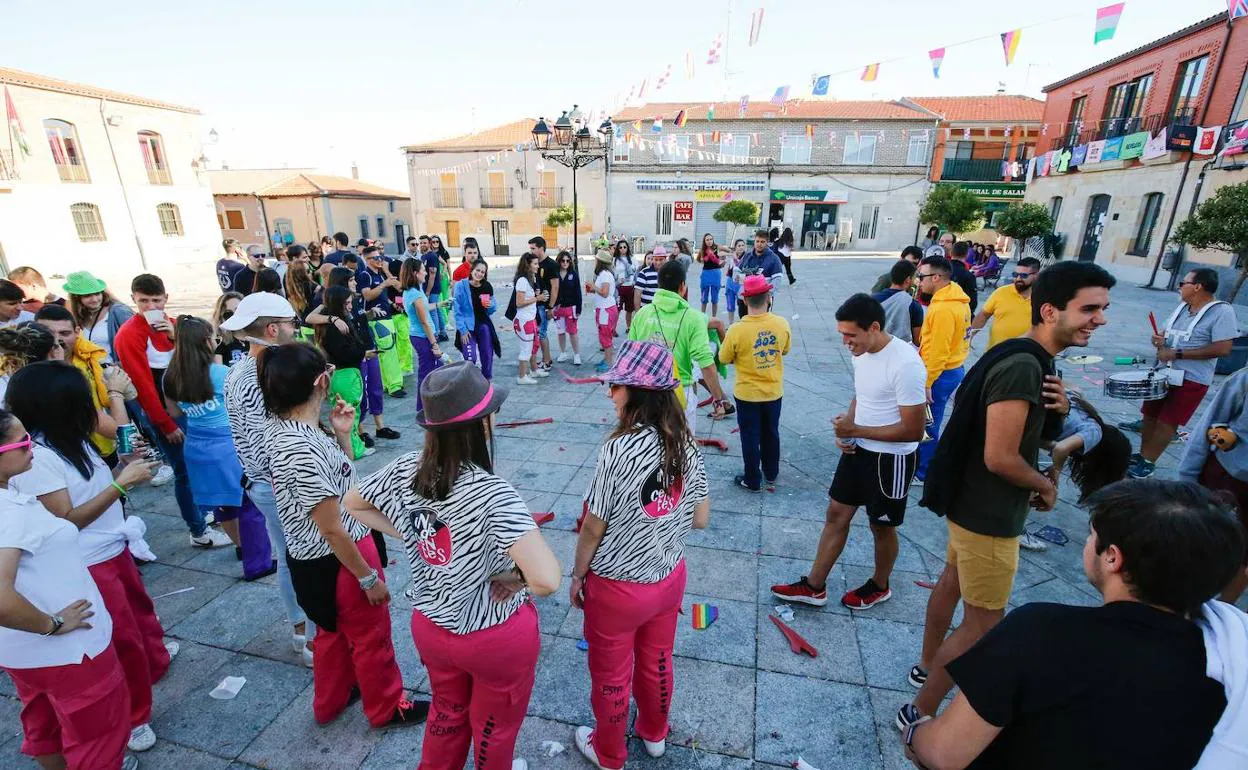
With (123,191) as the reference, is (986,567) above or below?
below

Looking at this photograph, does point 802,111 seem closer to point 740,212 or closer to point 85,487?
point 740,212

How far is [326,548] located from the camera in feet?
7.68

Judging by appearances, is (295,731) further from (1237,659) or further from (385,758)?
(1237,659)

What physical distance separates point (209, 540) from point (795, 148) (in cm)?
3464

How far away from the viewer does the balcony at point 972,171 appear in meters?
32.5

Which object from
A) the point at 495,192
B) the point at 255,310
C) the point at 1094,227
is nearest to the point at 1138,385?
the point at 255,310

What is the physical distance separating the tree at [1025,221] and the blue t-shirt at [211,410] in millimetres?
22465

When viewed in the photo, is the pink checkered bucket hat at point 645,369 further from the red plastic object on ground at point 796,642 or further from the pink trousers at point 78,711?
the pink trousers at point 78,711

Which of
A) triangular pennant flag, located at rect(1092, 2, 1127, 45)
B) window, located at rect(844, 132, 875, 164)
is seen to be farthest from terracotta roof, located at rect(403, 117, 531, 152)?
triangular pennant flag, located at rect(1092, 2, 1127, 45)

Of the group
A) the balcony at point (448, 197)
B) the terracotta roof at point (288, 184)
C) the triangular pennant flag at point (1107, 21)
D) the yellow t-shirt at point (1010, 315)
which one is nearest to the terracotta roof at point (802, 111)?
the balcony at point (448, 197)

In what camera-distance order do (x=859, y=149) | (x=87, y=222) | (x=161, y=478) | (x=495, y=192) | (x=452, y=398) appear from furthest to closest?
(x=495, y=192) → (x=859, y=149) → (x=87, y=222) → (x=161, y=478) → (x=452, y=398)

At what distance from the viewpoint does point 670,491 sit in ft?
6.86

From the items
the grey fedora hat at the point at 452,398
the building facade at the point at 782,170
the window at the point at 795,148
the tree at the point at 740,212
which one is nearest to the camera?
the grey fedora hat at the point at 452,398

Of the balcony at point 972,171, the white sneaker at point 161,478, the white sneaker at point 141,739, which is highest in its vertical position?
the balcony at point 972,171
